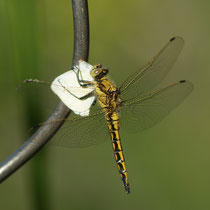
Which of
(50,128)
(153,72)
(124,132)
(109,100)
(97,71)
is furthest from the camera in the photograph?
(124,132)

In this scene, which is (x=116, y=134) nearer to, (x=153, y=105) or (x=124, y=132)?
(x=153, y=105)

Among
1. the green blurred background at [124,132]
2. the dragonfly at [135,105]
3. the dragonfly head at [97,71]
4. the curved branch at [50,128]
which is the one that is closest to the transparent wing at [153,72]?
the dragonfly at [135,105]

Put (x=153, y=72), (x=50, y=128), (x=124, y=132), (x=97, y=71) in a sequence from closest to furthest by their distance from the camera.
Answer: (x=50, y=128), (x=97, y=71), (x=153, y=72), (x=124, y=132)

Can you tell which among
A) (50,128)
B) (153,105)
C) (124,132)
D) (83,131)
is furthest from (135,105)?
(124,132)

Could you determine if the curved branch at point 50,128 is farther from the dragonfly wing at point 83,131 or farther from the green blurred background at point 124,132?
the green blurred background at point 124,132

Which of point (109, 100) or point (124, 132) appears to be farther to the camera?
point (124, 132)

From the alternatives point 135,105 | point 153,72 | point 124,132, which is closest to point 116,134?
point 135,105

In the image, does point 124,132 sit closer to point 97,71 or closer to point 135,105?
point 135,105

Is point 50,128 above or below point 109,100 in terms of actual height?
below

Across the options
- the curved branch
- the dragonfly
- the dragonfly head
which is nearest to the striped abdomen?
the dragonfly
